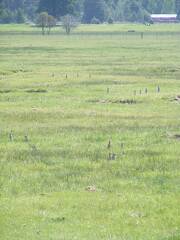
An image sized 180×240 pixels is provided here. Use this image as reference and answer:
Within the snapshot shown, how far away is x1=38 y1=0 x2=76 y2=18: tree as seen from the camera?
184m

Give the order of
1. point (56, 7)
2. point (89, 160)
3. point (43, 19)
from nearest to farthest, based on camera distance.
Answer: point (89, 160) → point (43, 19) → point (56, 7)

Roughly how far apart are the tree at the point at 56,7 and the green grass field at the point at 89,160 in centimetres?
13461

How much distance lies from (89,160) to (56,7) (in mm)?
164561

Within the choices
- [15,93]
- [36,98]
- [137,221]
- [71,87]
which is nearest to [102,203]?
[137,221]

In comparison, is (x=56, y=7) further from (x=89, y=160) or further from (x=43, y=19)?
(x=89, y=160)

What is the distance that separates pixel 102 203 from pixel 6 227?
3.14m

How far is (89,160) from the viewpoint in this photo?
24516 mm

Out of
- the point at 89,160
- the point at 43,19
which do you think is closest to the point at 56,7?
the point at 43,19

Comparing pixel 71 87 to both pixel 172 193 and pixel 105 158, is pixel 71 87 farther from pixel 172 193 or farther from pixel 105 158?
pixel 172 193

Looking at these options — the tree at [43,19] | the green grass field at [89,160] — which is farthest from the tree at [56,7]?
the green grass field at [89,160]

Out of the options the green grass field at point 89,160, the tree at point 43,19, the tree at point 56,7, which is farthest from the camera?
the tree at point 56,7

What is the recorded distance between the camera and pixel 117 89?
4584 centimetres

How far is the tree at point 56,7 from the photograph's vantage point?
184 m

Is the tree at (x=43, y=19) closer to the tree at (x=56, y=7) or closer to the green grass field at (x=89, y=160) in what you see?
the tree at (x=56, y=7)
